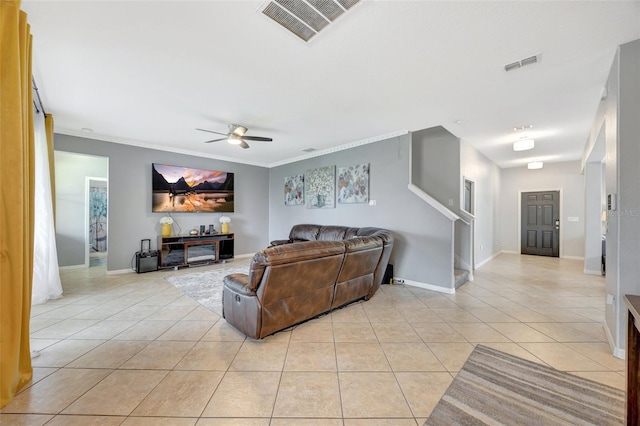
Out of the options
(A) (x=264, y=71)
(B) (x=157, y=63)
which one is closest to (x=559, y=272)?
(A) (x=264, y=71)

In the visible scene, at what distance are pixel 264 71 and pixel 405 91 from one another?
1692 millimetres

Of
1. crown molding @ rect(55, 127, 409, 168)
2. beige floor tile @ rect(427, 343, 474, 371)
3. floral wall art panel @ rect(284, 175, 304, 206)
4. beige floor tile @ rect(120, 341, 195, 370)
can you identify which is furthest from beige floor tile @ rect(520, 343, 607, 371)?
floral wall art panel @ rect(284, 175, 304, 206)

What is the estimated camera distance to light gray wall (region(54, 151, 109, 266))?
18.3ft

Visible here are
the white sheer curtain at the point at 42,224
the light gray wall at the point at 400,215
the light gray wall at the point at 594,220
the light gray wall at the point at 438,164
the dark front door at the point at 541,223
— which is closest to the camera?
the white sheer curtain at the point at 42,224

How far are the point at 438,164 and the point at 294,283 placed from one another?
13.2 ft

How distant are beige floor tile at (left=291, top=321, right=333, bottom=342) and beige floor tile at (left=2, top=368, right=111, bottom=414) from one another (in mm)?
1583

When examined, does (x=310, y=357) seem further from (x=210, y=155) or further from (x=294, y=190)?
(x=210, y=155)

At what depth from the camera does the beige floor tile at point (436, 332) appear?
253 centimetres

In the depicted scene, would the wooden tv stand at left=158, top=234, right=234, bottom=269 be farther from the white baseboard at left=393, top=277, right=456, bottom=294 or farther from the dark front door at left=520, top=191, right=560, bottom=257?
the dark front door at left=520, top=191, right=560, bottom=257

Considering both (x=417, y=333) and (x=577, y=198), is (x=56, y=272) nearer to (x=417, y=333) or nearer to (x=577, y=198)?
(x=417, y=333)

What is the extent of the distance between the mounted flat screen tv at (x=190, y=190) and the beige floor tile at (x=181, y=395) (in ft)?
15.2

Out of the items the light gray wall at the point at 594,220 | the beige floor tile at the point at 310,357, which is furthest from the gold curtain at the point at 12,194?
the light gray wall at the point at 594,220

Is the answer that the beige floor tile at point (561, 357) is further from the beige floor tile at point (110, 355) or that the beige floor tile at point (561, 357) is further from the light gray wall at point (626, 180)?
the beige floor tile at point (110, 355)

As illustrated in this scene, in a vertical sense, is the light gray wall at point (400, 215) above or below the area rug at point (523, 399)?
above
